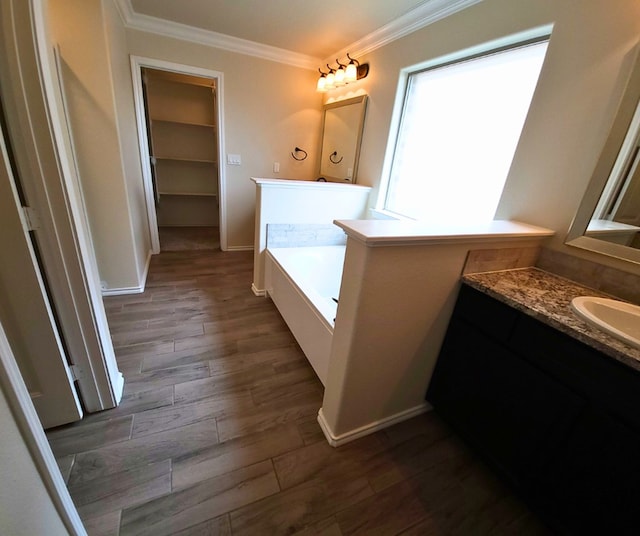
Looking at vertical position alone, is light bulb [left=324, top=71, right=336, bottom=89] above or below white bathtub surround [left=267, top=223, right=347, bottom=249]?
above

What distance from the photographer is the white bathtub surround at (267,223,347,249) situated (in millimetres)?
2502

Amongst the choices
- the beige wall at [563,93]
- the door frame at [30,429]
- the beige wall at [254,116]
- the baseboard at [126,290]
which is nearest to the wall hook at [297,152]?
the beige wall at [254,116]

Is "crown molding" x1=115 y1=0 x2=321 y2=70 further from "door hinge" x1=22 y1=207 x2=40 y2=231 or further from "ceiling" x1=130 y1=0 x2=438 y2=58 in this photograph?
"door hinge" x1=22 y1=207 x2=40 y2=231

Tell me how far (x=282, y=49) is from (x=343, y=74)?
83 centimetres

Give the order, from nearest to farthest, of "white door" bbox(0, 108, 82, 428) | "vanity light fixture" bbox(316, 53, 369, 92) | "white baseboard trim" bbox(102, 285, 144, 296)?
"white door" bbox(0, 108, 82, 428) < "white baseboard trim" bbox(102, 285, 144, 296) < "vanity light fixture" bbox(316, 53, 369, 92)

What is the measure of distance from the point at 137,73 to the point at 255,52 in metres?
Answer: 1.22

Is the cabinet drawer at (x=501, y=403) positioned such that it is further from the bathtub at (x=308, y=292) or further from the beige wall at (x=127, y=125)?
the beige wall at (x=127, y=125)

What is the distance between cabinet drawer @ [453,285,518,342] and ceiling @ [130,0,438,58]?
1.99m

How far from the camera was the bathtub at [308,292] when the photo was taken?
1.68 metres

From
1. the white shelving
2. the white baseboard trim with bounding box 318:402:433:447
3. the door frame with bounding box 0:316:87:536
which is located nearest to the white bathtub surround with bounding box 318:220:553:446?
the white baseboard trim with bounding box 318:402:433:447

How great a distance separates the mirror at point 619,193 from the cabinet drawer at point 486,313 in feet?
1.97

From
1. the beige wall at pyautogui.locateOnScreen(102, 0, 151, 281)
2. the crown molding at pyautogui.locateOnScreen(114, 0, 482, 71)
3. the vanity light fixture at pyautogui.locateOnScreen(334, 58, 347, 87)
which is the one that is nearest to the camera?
the crown molding at pyautogui.locateOnScreen(114, 0, 482, 71)

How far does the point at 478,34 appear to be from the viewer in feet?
5.79

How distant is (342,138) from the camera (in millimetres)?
3186
